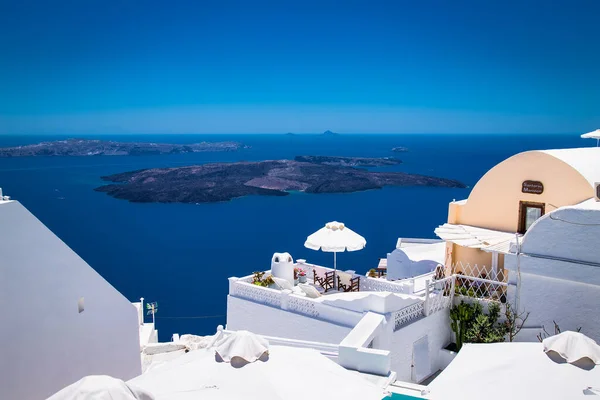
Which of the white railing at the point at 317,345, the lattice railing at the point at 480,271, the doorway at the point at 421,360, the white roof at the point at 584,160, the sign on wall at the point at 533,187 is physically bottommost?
the doorway at the point at 421,360

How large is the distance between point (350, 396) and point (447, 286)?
7.08 metres

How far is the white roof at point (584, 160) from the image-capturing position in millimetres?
13203

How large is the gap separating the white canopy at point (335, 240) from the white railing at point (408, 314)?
2441mm

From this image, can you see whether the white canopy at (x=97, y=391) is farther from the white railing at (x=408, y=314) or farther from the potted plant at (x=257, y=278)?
the potted plant at (x=257, y=278)

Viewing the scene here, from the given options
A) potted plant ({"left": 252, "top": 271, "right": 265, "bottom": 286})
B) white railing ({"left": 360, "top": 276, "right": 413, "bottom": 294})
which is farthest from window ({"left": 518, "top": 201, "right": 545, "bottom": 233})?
potted plant ({"left": 252, "top": 271, "right": 265, "bottom": 286})

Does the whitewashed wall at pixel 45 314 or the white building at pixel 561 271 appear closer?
the whitewashed wall at pixel 45 314

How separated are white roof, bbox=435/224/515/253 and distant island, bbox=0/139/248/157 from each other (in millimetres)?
136306

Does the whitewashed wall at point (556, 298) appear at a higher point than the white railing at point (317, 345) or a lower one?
higher

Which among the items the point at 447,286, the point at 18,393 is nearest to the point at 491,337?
the point at 447,286

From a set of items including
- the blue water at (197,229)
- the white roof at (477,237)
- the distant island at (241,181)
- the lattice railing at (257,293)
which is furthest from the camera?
the distant island at (241,181)

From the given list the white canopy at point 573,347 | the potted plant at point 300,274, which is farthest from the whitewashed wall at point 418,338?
the white canopy at point 573,347

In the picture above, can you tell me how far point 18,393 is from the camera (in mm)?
7523

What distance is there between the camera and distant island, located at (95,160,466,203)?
8994 cm

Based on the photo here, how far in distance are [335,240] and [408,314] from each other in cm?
324
